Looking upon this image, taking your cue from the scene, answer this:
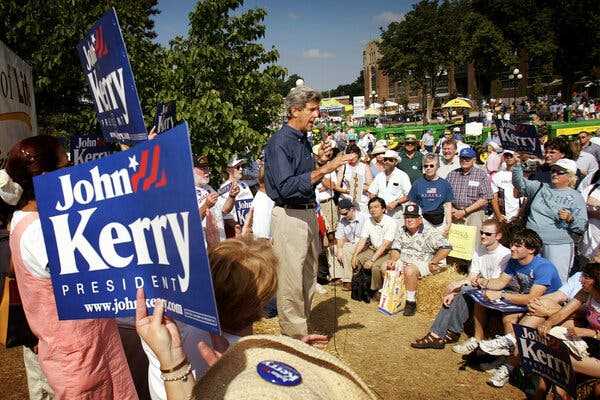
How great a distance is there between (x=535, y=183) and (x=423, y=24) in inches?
1660

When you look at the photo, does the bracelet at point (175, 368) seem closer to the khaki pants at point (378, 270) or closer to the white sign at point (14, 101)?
the white sign at point (14, 101)

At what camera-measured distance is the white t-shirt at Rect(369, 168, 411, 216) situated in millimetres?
8070

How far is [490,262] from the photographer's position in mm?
5746

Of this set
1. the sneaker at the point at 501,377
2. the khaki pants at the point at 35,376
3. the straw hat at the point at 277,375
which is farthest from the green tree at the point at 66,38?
the straw hat at the point at 277,375

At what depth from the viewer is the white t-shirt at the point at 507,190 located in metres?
8.10

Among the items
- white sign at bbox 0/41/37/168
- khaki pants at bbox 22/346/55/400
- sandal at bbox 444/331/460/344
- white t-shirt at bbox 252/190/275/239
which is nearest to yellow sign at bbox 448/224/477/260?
sandal at bbox 444/331/460/344

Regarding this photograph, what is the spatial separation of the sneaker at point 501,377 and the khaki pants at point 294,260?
1.95 meters

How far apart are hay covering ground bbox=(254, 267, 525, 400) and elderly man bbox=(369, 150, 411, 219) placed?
1.43m

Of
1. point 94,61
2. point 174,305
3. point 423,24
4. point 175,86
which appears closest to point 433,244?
point 175,86

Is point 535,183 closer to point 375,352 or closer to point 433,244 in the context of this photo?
point 433,244

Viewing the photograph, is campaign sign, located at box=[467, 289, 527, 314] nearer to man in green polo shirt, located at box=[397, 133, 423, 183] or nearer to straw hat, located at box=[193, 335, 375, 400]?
straw hat, located at box=[193, 335, 375, 400]

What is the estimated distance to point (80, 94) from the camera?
1683cm

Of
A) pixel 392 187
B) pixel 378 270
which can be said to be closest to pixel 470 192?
pixel 392 187

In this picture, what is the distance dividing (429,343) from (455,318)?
0.43 meters
